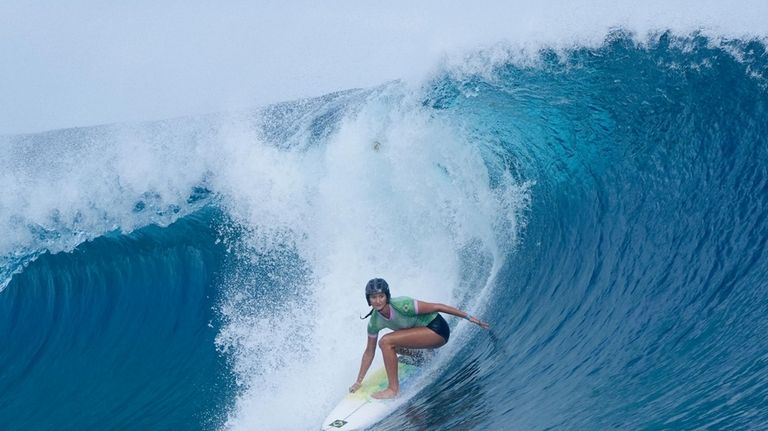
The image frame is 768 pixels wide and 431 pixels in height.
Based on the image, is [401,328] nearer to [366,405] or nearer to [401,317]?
[401,317]

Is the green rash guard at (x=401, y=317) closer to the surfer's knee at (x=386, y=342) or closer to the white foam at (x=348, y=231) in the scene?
the surfer's knee at (x=386, y=342)

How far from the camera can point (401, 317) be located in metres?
6.25

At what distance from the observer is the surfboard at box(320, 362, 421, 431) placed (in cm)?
616

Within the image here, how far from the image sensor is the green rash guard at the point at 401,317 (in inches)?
244

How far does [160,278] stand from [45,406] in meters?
2.63

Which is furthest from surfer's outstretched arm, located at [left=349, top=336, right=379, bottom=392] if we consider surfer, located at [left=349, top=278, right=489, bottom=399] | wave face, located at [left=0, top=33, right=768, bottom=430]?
wave face, located at [left=0, top=33, right=768, bottom=430]

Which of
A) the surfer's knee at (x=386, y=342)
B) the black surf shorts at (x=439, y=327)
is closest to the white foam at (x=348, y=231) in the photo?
the surfer's knee at (x=386, y=342)

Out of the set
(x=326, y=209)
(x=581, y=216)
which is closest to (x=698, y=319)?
(x=581, y=216)

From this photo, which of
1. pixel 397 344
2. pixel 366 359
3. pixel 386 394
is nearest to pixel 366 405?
pixel 386 394

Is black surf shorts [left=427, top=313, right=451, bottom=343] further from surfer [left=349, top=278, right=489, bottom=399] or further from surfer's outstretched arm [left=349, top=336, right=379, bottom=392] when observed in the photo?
surfer's outstretched arm [left=349, top=336, right=379, bottom=392]

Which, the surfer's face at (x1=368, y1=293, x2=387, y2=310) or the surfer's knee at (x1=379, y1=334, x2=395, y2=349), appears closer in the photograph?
the surfer's face at (x1=368, y1=293, x2=387, y2=310)

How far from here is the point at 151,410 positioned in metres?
7.52

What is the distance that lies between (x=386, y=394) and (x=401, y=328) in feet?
1.91

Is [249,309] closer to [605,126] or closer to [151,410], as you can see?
[151,410]
